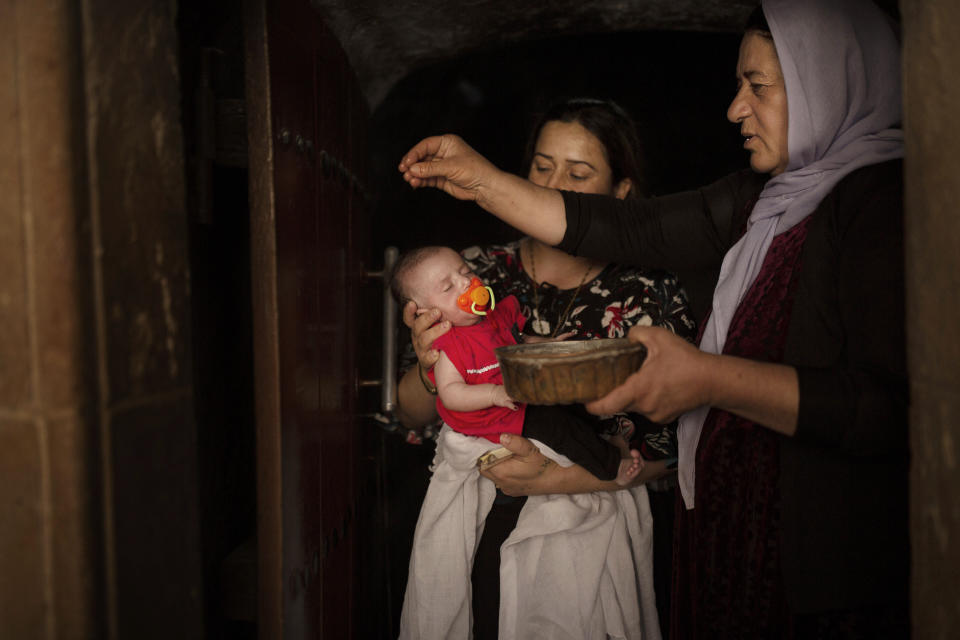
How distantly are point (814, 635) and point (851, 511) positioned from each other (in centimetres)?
31

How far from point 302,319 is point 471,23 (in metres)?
1.69

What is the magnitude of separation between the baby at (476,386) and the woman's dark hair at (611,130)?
0.70m

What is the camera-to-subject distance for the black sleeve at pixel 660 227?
2055 millimetres

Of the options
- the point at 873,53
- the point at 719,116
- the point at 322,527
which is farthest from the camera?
the point at 719,116

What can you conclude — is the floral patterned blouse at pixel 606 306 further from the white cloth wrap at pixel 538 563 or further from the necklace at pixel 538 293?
the white cloth wrap at pixel 538 563

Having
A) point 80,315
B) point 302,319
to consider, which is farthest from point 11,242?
point 302,319

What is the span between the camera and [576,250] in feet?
6.91

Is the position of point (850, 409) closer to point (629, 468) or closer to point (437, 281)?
point (629, 468)

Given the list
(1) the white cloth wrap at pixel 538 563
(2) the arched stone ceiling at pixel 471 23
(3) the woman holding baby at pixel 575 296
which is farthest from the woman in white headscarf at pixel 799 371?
(2) the arched stone ceiling at pixel 471 23

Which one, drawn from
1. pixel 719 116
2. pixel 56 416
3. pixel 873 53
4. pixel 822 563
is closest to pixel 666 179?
pixel 719 116

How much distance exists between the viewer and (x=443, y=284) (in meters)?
2.05

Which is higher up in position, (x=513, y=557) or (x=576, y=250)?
(x=576, y=250)

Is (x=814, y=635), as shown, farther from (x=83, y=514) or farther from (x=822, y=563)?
(x=83, y=514)

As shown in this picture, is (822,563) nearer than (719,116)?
Yes
